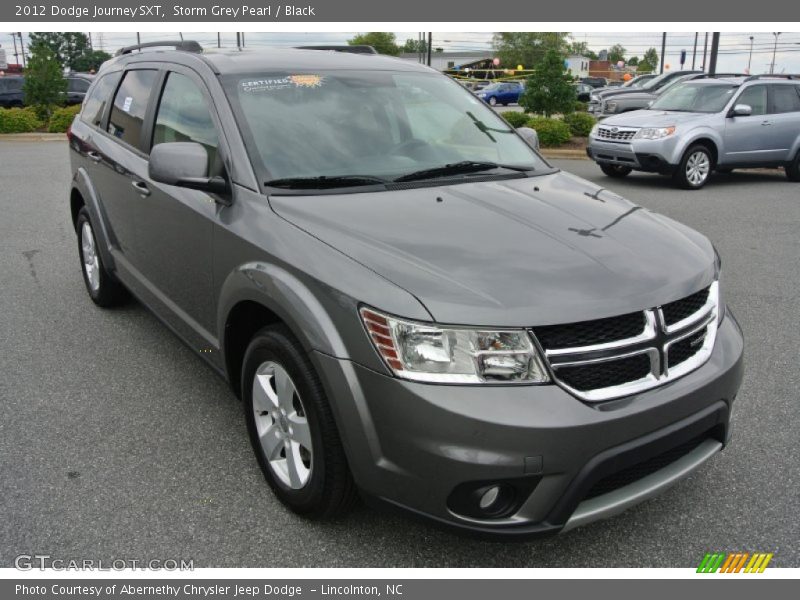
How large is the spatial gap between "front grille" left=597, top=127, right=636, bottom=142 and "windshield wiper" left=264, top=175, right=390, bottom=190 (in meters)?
9.49

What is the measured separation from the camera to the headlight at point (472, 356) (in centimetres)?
238

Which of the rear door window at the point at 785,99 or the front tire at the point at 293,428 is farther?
the rear door window at the point at 785,99

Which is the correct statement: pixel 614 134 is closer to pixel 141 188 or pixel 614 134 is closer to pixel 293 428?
pixel 141 188

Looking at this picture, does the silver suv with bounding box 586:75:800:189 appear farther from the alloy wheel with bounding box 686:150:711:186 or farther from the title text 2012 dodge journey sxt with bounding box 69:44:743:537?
the title text 2012 dodge journey sxt with bounding box 69:44:743:537

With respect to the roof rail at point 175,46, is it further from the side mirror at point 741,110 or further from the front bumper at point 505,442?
the side mirror at point 741,110

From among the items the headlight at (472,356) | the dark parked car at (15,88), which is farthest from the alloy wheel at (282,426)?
Answer: the dark parked car at (15,88)

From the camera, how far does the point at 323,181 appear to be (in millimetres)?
3264

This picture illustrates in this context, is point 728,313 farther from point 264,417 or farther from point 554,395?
point 264,417

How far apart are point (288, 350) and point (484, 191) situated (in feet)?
3.97

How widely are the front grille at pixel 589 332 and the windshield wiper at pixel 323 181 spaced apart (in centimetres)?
126

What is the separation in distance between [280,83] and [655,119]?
9.73m

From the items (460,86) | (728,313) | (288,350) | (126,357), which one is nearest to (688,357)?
(728,313)

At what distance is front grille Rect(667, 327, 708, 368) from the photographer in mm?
2658

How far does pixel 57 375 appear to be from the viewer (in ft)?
14.6
